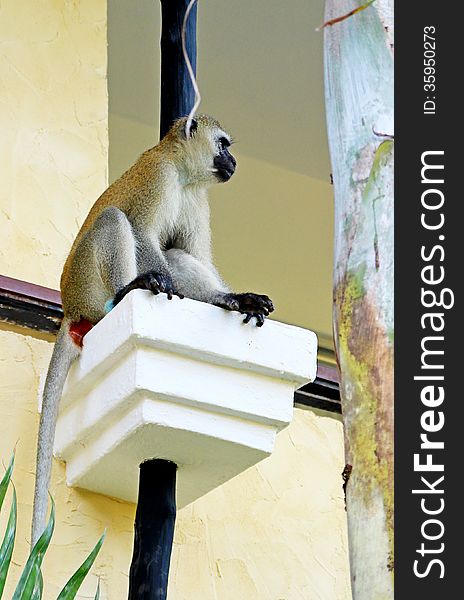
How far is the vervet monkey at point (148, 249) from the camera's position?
4.82m

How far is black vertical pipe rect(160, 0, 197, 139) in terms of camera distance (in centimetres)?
532

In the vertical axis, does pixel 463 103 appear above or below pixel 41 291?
below

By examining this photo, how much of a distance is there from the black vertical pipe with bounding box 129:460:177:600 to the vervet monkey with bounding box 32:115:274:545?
335 millimetres

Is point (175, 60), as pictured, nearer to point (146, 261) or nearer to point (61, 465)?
point (146, 261)

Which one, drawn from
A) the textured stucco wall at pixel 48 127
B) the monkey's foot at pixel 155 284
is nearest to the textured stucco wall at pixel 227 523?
the textured stucco wall at pixel 48 127

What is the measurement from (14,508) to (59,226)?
243 cm

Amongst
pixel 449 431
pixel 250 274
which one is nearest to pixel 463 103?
pixel 449 431

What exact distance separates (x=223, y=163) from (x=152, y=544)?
1.92 metres

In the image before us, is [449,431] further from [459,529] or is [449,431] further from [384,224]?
[384,224]

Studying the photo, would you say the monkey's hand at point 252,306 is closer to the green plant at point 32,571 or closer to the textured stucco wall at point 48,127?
the green plant at point 32,571

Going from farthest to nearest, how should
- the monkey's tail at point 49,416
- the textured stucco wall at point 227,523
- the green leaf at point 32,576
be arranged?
the textured stucco wall at point 227,523
the monkey's tail at point 49,416
the green leaf at point 32,576

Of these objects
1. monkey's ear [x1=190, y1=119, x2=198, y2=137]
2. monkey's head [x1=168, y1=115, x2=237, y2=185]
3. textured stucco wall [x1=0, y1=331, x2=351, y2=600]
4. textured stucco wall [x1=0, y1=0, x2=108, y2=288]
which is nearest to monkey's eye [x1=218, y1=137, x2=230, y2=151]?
monkey's head [x1=168, y1=115, x2=237, y2=185]

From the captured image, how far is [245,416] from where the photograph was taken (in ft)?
15.8

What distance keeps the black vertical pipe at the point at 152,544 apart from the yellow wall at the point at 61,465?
0.71m
